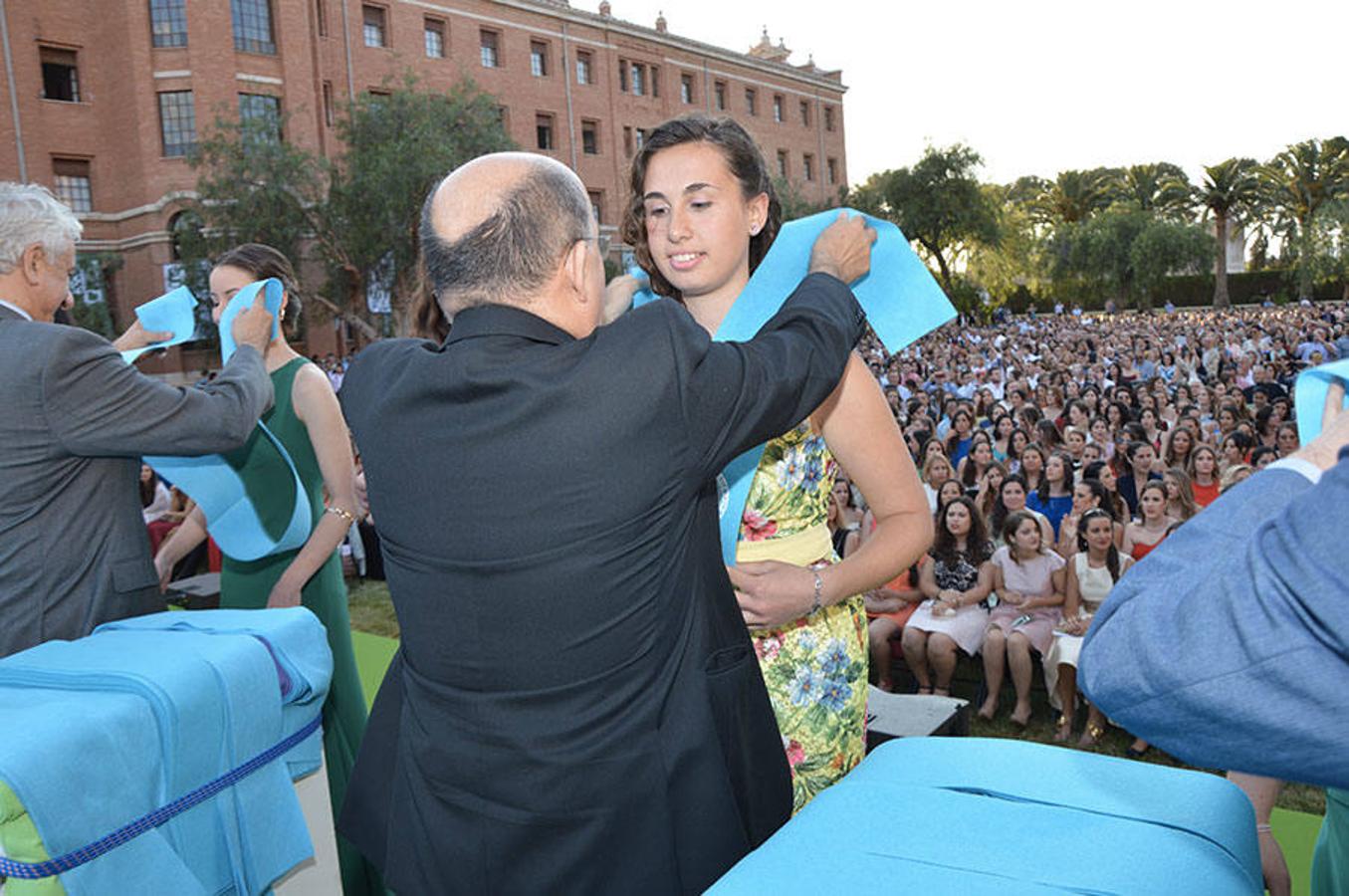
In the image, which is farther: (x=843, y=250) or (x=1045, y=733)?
(x=1045, y=733)

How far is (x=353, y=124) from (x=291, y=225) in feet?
10.9

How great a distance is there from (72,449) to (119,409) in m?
0.13

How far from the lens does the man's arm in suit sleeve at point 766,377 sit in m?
1.31

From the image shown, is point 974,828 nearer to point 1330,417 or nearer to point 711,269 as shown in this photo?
point 1330,417

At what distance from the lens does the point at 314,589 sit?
3.00m

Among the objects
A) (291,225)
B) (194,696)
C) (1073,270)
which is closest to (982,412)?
(194,696)

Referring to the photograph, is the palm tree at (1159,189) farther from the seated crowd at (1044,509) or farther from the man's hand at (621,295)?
the man's hand at (621,295)

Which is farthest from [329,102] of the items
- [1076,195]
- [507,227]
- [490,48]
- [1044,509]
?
[1076,195]

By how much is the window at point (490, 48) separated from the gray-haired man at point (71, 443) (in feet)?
122

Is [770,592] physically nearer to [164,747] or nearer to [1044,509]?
[164,747]

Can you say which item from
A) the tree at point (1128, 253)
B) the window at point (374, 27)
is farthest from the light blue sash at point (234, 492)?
the tree at point (1128, 253)

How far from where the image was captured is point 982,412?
14.4 metres

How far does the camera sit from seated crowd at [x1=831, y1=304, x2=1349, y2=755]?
6.04 meters

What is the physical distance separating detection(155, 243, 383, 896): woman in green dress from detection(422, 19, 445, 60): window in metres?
35.0
